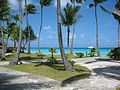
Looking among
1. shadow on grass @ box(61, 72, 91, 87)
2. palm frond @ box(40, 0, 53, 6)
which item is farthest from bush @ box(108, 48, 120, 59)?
palm frond @ box(40, 0, 53, 6)

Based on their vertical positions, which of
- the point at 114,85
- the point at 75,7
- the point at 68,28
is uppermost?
the point at 75,7

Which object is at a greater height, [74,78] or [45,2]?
[45,2]

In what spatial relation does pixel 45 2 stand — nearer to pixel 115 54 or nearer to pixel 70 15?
pixel 70 15

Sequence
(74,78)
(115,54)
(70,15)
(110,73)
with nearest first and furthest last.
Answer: (74,78), (110,73), (115,54), (70,15)

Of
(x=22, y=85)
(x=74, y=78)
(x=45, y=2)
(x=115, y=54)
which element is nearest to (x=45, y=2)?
(x=45, y=2)

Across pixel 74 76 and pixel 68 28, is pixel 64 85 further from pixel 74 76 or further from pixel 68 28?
pixel 68 28

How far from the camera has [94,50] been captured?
39.4 meters

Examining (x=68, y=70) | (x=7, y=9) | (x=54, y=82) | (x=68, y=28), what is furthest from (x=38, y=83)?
(x=68, y=28)

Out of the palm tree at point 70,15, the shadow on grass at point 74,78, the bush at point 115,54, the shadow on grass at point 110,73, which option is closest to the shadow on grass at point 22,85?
the shadow on grass at point 74,78

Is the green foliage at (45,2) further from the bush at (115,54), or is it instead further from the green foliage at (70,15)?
the bush at (115,54)

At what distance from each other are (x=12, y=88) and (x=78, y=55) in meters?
24.9

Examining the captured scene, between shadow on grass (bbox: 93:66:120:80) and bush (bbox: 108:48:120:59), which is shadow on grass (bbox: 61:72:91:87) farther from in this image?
bush (bbox: 108:48:120:59)

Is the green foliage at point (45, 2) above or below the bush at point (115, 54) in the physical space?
above

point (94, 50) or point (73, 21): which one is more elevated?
point (73, 21)
